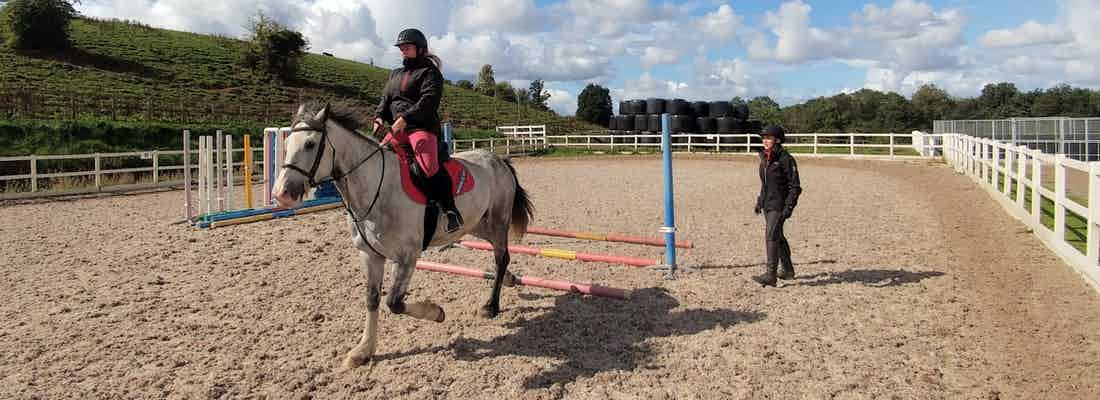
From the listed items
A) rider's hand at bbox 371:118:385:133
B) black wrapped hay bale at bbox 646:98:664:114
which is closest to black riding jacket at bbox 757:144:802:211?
rider's hand at bbox 371:118:385:133

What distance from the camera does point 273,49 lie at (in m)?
60.8

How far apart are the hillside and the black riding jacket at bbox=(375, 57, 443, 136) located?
1855 centimetres

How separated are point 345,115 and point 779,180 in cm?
408

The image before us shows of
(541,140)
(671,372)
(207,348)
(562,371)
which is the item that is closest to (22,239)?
(207,348)

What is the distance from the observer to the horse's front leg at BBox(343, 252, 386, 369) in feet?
14.0

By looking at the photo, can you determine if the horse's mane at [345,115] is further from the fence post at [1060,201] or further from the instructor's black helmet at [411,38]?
the fence post at [1060,201]

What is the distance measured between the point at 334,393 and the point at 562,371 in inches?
55.5

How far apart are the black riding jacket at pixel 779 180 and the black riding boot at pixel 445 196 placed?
309 cm

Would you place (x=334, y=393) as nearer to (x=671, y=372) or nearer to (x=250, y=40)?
(x=671, y=372)

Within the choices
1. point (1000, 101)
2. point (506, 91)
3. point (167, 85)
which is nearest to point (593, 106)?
point (506, 91)

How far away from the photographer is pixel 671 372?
4.10 metres

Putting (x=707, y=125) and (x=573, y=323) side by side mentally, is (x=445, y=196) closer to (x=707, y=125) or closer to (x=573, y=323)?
(x=573, y=323)

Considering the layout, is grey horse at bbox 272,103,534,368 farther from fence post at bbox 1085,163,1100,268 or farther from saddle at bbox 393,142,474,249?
fence post at bbox 1085,163,1100,268

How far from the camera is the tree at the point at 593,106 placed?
91.2 metres
